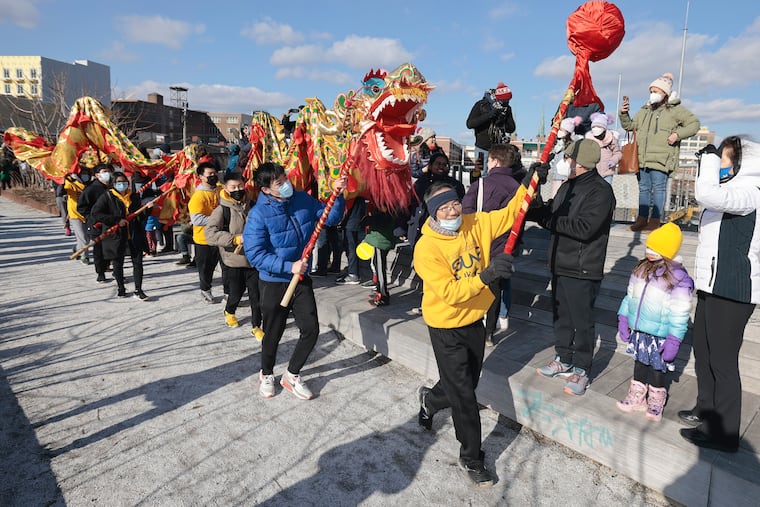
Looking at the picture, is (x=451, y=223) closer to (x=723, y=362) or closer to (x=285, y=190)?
(x=285, y=190)

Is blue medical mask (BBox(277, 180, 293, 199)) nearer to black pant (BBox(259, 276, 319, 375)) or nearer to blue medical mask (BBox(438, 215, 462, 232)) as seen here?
black pant (BBox(259, 276, 319, 375))

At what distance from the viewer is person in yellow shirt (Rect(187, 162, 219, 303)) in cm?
568

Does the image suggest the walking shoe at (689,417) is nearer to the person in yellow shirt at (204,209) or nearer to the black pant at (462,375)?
the black pant at (462,375)

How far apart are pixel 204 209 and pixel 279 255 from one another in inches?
97.8

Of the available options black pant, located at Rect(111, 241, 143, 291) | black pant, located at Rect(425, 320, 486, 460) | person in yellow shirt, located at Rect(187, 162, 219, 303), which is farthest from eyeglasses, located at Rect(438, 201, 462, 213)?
black pant, located at Rect(111, 241, 143, 291)

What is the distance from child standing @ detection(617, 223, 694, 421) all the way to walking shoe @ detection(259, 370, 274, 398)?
103 inches

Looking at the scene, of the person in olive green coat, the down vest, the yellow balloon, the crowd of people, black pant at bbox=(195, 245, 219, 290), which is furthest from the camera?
black pant at bbox=(195, 245, 219, 290)

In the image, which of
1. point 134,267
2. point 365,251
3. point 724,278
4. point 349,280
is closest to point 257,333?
point 365,251

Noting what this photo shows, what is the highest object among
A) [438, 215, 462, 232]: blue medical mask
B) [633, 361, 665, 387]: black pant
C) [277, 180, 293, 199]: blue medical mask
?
[277, 180, 293, 199]: blue medical mask

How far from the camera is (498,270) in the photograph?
2416 mm

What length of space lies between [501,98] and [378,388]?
13.0 ft

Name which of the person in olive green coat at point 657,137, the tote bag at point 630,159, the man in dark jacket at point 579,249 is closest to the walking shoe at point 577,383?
the man in dark jacket at point 579,249

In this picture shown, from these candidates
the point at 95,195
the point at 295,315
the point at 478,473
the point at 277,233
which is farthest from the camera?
the point at 95,195

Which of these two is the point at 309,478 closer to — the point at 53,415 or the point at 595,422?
the point at 595,422
